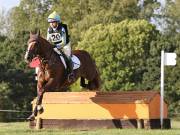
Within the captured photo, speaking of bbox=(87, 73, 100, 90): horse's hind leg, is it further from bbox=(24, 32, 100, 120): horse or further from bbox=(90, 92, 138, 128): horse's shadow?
bbox=(90, 92, 138, 128): horse's shadow

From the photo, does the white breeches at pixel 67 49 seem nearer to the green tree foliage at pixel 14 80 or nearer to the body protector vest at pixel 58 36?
the body protector vest at pixel 58 36

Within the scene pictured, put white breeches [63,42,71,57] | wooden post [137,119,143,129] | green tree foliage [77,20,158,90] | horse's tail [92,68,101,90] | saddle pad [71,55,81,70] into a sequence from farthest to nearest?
1. green tree foliage [77,20,158,90]
2. horse's tail [92,68,101,90]
3. saddle pad [71,55,81,70]
4. white breeches [63,42,71,57]
5. wooden post [137,119,143,129]

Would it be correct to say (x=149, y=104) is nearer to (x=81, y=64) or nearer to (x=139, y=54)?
(x=81, y=64)

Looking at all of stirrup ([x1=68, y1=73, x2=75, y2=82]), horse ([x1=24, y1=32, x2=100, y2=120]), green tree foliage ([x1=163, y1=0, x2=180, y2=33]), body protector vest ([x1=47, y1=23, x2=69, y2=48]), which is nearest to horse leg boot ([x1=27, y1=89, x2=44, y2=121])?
horse ([x1=24, y1=32, x2=100, y2=120])

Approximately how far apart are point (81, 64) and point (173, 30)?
49359mm

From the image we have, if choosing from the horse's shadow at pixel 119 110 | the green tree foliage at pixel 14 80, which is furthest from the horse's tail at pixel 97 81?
the green tree foliage at pixel 14 80

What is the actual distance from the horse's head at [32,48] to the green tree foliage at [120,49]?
38.5 m

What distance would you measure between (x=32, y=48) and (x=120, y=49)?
1622 inches

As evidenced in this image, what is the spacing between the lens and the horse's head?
1366 cm

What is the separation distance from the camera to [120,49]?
5475 centimetres

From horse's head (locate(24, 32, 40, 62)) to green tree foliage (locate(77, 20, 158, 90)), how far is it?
38464 millimetres

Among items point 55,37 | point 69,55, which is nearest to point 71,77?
point 69,55

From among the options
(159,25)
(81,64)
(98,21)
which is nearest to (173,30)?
(159,25)

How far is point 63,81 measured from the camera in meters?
14.9
